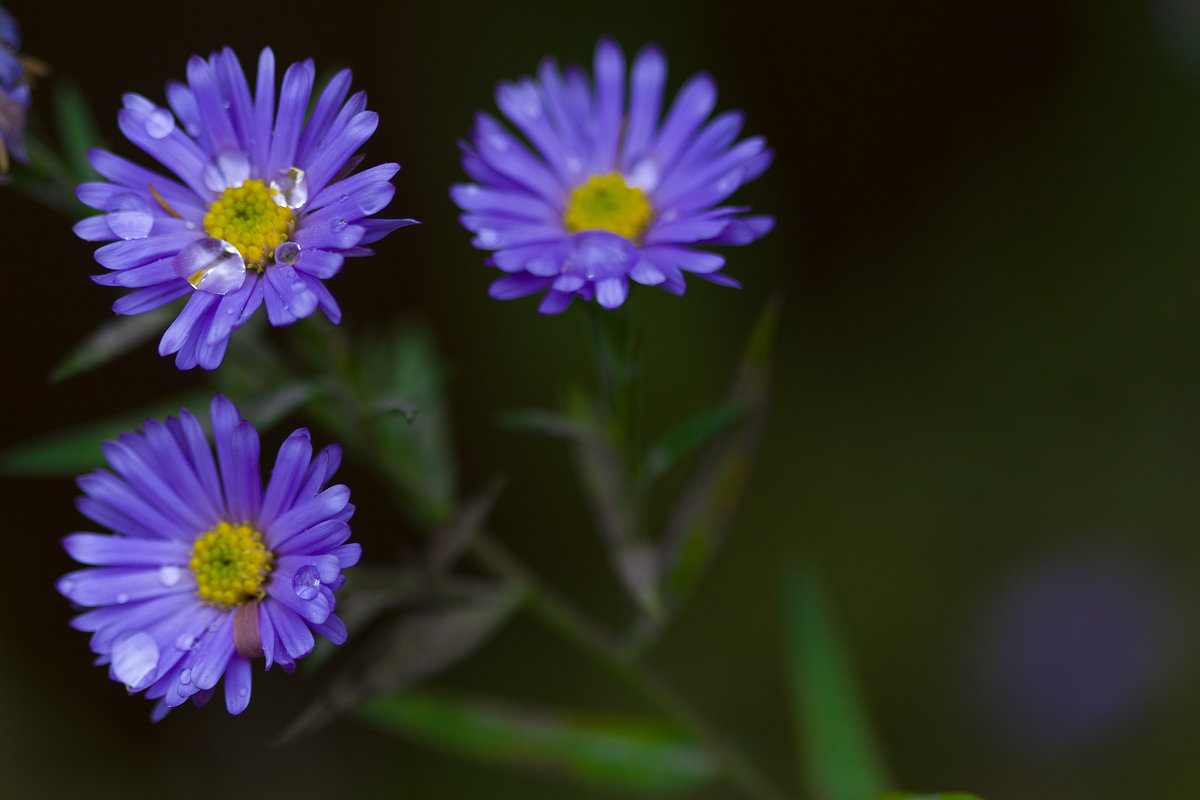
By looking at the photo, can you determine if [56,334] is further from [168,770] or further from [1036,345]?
[1036,345]

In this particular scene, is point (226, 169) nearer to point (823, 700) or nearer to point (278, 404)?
point (278, 404)

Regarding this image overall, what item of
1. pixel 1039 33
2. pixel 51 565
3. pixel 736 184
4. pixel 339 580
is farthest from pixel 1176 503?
pixel 51 565

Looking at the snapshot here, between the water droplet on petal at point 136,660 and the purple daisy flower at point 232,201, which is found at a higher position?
the purple daisy flower at point 232,201

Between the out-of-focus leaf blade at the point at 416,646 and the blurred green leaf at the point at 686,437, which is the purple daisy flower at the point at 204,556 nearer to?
the out-of-focus leaf blade at the point at 416,646

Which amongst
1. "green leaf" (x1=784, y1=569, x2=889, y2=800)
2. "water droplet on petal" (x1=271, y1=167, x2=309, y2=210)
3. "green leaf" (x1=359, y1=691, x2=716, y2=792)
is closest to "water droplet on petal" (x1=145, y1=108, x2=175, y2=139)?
"water droplet on petal" (x1=271, y1=167, x2=309, y2=210)

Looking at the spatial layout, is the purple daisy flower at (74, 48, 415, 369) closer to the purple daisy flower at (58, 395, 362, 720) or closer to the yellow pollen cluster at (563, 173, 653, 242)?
the purple daisy flower at (58, 395, 362, 720)

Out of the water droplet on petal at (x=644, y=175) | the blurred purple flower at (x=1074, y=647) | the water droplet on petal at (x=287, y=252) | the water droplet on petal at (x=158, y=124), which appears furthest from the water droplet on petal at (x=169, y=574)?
the blurred purple flower at (x=1074, y=647)
